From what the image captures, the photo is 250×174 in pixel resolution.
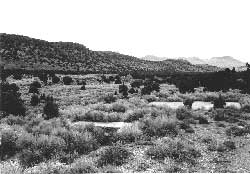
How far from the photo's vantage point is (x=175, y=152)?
33.3ft

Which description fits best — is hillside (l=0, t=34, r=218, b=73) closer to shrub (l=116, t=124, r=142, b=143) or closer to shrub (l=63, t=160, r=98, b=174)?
shrub (l=116, t=124, r=142, b=143)

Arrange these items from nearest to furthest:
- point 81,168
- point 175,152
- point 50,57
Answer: point 81,168 → point 175,152 → point 50,57

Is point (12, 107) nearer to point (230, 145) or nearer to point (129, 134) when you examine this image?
point (129, 134)

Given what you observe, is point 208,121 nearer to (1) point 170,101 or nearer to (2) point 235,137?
(2) point 235,137

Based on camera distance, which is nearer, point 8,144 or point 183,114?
point 8,144

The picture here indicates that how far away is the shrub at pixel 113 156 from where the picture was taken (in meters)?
9.48

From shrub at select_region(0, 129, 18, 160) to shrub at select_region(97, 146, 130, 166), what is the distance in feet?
9.50

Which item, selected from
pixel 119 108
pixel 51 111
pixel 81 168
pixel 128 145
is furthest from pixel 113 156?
pixel 119 108

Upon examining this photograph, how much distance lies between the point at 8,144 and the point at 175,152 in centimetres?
513

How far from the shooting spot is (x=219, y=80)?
32.3 m

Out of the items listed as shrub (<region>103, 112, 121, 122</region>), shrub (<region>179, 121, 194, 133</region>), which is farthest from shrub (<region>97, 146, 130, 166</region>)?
shrub (<region>103, 112, 121, 122</region>)

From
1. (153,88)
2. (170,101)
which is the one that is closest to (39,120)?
(170,101)

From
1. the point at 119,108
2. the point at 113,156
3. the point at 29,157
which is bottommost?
the point at 29,157

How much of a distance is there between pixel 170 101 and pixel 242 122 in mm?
8007
